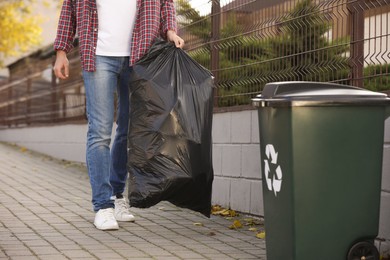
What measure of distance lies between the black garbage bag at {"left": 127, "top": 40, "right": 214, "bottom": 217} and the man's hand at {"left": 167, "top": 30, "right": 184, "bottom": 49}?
0.50 feet

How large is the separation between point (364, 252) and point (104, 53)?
2587 mm

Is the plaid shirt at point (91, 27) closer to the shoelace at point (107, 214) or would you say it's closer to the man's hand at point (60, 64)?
the man's hand at point (60, 64)

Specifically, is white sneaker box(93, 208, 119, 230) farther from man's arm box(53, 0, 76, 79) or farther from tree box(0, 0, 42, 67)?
tree box(0, 0, 42, 67)

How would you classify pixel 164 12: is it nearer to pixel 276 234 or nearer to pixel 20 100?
pixel 276 234

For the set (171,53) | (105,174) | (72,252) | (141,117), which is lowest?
(72,252)

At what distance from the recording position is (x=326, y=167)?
4.29 meters

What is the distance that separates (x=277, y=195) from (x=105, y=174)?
2.00 meters


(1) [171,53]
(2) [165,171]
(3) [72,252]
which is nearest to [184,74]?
(1) [171,53]

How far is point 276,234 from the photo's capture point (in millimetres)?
4531

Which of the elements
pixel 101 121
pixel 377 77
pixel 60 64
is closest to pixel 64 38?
pixel 60 64

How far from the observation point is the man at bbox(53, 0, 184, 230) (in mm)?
6117

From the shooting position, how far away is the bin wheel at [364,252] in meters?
4.39

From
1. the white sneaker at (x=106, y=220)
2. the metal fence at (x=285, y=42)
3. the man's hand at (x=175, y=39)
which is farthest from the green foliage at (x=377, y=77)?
the white sneaker at (x=106, y=220)

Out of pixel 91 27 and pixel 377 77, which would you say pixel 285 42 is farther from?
pixel 91 27
